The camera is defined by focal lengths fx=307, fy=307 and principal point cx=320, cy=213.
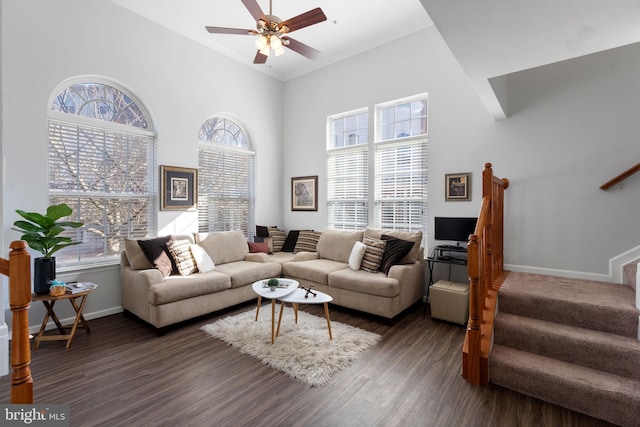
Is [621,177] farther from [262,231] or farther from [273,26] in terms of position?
[262,231]

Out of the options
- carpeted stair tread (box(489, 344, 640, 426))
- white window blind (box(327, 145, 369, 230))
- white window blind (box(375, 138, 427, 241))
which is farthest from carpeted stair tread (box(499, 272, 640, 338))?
white window blind (box(327, 145, 369, 230))

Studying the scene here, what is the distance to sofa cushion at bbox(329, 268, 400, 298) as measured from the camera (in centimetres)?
342

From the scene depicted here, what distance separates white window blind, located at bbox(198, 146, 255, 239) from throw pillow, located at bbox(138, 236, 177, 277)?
3.88 ft

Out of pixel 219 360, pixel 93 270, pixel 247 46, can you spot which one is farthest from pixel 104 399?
pixel 247 46

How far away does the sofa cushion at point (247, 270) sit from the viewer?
3.85 metres

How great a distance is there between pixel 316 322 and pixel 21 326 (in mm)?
2551

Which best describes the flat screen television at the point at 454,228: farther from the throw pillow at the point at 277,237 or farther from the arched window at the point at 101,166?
the arched window at the point at 101,166

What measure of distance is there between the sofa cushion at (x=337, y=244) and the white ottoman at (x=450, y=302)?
4.39 feet

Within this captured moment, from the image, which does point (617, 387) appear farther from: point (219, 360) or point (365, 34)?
point (365, 34)

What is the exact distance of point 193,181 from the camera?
454cm

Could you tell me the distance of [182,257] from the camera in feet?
12.0

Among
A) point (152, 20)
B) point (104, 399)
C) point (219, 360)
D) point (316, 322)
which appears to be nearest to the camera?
point (104, 399)

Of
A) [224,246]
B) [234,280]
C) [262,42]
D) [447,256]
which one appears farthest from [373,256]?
[262,42]

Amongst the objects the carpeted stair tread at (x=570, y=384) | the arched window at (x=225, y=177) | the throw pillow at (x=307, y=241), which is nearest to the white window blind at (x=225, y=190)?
the arched window at (x=225, y=177)
